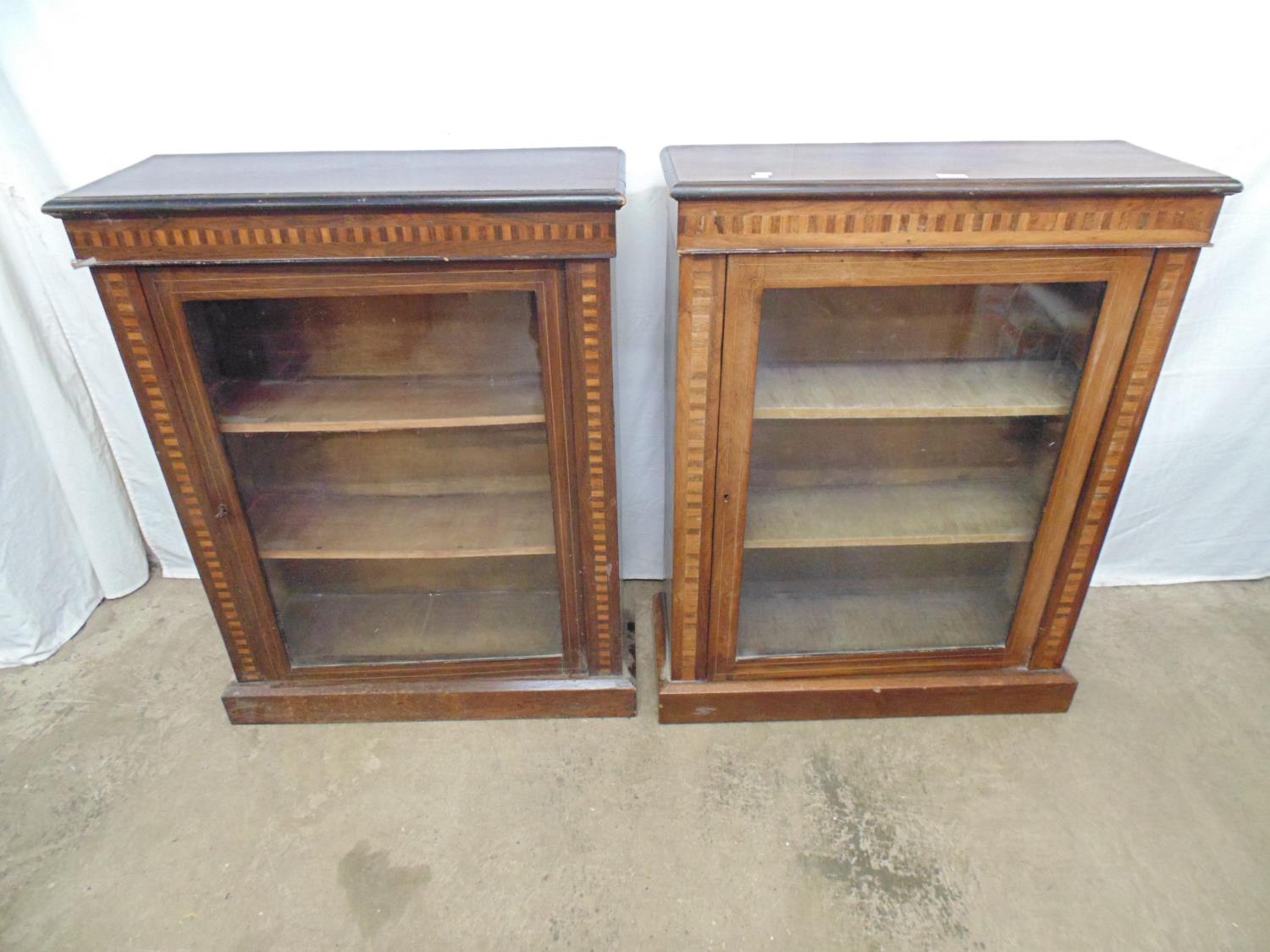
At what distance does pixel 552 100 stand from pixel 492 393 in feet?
1.99

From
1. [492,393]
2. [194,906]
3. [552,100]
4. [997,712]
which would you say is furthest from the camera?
[997,712]

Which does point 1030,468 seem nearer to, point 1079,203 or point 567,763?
point 1079,203

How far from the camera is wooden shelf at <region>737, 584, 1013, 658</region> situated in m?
1.70

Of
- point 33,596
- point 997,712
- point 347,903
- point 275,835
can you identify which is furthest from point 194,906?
point 997,712

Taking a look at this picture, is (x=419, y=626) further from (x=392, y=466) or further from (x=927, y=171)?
(x=927, y=171)

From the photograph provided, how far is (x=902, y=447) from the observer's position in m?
1.67

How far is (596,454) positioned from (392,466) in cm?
50

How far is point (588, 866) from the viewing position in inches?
57.4

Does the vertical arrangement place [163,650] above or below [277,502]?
below

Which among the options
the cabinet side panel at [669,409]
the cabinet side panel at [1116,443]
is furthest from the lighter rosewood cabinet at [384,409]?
the cabinet side panel at [1116,443]

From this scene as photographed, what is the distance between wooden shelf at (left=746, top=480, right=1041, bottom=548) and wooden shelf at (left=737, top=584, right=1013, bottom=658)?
0.56 feet

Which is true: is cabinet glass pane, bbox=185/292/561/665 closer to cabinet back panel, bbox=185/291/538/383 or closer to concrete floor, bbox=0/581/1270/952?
cabinet back panel, bbox=185/291/538/383

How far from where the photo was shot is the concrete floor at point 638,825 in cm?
137

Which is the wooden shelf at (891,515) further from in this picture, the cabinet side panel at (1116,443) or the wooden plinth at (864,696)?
the wooden plinth at (864,696)
